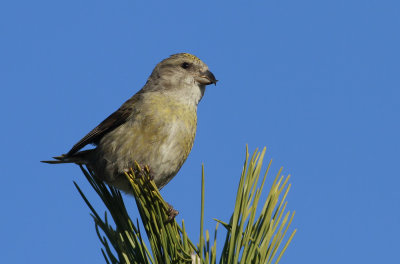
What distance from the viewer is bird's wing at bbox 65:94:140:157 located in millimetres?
4910

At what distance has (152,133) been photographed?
14.9 ft

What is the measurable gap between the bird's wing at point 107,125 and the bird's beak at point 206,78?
690mm

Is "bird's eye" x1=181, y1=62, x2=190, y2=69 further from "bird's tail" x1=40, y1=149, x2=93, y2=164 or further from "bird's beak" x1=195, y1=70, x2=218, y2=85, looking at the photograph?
"bird's tail" x1=40, y1=149, x2=93, y2=164

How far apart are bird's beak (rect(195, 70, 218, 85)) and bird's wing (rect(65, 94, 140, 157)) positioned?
0.69 metres

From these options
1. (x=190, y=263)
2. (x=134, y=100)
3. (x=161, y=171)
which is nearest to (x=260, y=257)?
(x=190, y=263)

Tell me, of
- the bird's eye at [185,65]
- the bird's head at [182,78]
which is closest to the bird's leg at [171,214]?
the bird's head at [182,78]

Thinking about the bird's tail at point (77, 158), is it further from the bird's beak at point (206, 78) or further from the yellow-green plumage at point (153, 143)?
the bird's beak at point (206, 78)

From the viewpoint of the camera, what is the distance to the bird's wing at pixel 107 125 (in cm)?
491

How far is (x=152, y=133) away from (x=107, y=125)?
2.20 ft

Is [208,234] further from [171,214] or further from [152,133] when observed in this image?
[152,133]

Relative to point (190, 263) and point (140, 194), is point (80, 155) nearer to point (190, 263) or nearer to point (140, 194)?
point (140, 194)

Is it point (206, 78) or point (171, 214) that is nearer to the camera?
point (171, 214)

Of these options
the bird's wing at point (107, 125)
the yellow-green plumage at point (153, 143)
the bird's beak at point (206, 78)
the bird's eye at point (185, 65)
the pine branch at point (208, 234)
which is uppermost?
the bird's eye at point (185, 65)

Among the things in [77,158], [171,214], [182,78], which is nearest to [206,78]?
[182,78]
